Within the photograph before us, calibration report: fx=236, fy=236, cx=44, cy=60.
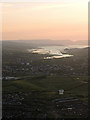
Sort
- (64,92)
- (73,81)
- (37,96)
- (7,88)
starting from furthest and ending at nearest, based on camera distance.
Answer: (73,81) → (7,88) → (64,92) → (37,96)

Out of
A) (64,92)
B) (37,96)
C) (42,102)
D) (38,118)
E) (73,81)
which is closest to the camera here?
(38,118)

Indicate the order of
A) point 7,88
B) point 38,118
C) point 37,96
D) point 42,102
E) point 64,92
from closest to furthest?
1. point 38,118
2. point 42,102
3. point 37,96
4. point 64,92
5. point 7,88

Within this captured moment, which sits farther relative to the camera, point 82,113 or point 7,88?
point 7,88

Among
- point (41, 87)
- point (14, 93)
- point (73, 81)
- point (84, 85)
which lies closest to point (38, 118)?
point (14, 93)

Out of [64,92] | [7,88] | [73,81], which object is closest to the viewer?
[64,92]

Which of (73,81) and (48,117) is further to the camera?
(73,81)

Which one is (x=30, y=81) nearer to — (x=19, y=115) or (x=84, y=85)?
(x=84, y=85)

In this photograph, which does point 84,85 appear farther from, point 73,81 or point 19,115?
point 19,115

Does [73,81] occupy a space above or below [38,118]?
above

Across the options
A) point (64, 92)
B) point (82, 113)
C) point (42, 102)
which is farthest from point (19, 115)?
point (64, 92)
